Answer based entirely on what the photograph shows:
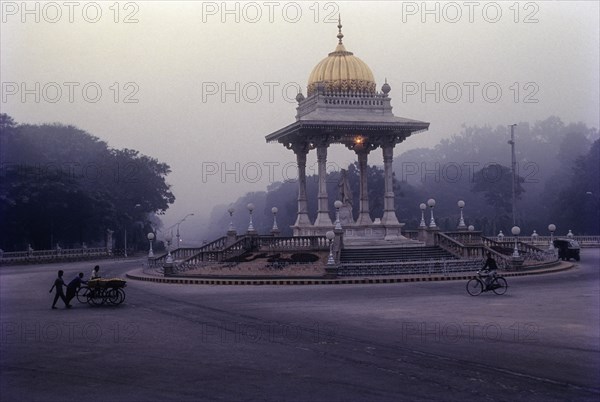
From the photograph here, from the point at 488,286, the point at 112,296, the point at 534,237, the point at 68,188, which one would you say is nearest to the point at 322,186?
the point at 488,286

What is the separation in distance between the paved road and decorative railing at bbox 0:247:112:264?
36.0 m

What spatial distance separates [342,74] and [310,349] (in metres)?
32.6

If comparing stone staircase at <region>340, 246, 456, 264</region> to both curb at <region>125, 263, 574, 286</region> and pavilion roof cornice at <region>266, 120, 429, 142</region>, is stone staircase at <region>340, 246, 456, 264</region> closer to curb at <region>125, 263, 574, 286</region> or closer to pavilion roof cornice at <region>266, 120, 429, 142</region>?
curb at <region>125, 263, 574, 286</region>

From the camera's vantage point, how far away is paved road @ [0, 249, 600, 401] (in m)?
Result: 11.3

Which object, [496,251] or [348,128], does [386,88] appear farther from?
[496,251]

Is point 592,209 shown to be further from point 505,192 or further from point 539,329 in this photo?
point 539,329

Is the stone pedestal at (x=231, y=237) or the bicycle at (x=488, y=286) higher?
the stone pedestal at (x=231, y=237)

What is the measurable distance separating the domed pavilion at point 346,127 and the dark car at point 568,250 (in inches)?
426

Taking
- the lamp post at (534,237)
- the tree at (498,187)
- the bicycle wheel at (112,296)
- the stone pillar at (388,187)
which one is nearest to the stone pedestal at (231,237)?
the stone pillar at (388,187)

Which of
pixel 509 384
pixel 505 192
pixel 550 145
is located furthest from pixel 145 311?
pixel 550 145

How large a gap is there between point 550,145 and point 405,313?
13667 centimetres

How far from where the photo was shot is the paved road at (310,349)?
11.3 metres

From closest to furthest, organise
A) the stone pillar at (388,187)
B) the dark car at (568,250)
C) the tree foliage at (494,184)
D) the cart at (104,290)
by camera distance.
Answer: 1. the cart at (104,290)
2. the stone pillar at (388,187)
3. the dark car at (568,250)
4. the tree foliage at (494,184)

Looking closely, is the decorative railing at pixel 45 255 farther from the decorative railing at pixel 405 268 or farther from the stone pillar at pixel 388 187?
the decorative railing at pixel 405 268
